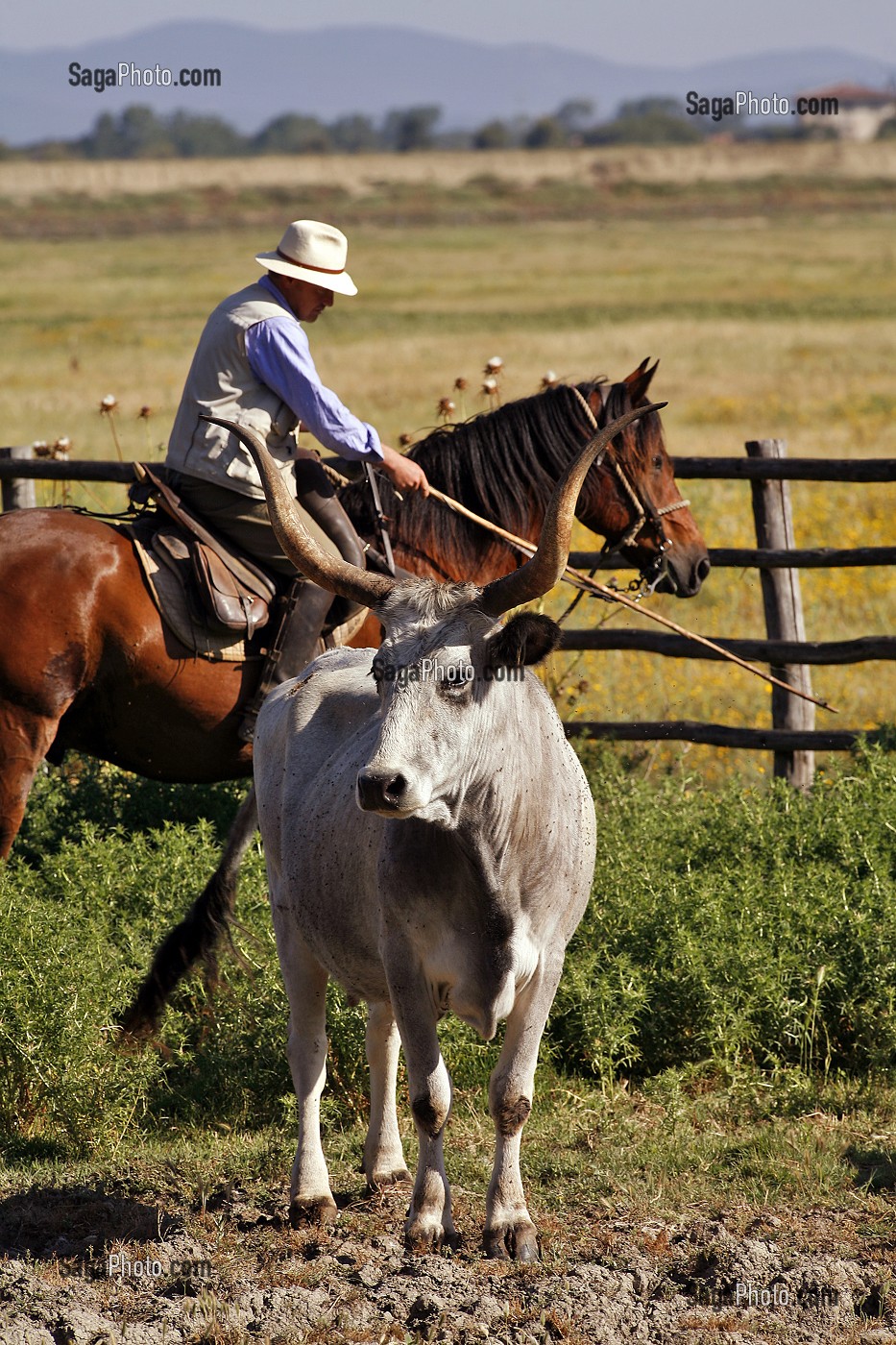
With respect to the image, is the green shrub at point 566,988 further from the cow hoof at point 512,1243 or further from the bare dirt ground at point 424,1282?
the cow hoof at point 512,1243

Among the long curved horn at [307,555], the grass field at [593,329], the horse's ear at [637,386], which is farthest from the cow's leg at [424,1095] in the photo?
the horse's ear at [637,386]

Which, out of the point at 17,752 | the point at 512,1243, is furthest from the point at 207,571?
the point at 512,1243

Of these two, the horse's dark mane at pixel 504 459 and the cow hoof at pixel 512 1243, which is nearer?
the cow hoof at pixel 512 1243

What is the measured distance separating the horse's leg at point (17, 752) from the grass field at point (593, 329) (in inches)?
89.7

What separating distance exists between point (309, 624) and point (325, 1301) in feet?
11.0

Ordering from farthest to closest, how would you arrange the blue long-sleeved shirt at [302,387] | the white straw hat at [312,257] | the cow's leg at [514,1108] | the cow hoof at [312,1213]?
the white straw hat at [312,257] → the blue long-sleeved shirt at [302,387] → the cow hoof at [312,1213] → the cow's leg at [514,1108]

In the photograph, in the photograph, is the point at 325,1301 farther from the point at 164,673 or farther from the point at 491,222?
the point at 491,222

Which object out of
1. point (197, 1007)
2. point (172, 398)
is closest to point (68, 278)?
point (172, 398)

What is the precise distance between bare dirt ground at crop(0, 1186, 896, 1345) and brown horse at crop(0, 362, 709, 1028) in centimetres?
135

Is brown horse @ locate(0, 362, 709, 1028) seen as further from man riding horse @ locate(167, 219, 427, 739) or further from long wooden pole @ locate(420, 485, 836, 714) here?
man riding horse @ locate(167, 219, 427, 739)

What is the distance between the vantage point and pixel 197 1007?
6.31m

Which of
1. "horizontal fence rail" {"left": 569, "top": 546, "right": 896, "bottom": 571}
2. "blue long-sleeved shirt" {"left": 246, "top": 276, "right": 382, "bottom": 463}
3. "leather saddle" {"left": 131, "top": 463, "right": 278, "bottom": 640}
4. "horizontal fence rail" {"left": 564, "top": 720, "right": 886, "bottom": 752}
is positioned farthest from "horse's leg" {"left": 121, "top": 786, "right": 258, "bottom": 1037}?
"horizontal fence rail" {"left": 569, "top": 546, "right": 896, "bottom": 571}

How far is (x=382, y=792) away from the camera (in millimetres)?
3762

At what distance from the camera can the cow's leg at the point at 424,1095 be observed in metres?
4.33
